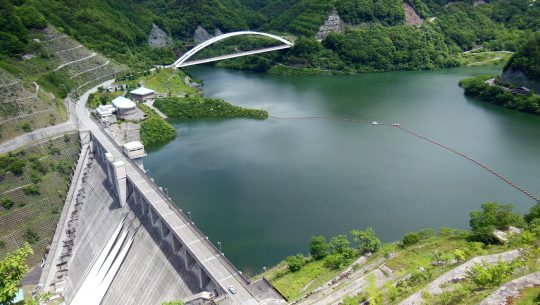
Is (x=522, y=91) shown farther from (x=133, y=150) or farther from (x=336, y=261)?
(x=133, y=150)

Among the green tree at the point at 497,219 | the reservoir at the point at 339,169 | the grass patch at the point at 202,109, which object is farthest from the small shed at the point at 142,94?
the green tree at the point at 497,219

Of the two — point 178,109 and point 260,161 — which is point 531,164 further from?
point 178,109

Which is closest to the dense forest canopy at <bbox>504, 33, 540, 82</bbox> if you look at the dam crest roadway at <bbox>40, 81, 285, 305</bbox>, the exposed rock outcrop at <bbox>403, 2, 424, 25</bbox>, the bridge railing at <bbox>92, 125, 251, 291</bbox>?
the exposed rock outcrop at <bbox>403, 2, 424, 25</bbox>

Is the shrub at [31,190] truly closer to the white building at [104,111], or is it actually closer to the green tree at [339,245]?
the white building at [104,111]

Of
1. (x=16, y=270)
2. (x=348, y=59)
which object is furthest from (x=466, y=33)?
(x=16, y=270)

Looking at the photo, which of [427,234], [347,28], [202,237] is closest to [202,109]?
[202,237]
